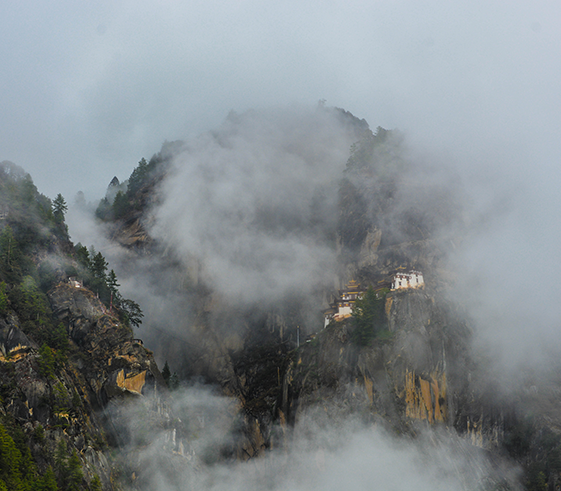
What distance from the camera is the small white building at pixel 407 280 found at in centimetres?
9525

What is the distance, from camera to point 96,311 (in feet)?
260

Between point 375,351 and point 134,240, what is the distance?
5416 centimetres

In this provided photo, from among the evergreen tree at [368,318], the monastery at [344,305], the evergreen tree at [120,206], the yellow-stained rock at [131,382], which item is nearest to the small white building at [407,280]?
the evergreen tree at [368,318]

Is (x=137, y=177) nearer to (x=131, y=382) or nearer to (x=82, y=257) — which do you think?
(x=82, y=257)

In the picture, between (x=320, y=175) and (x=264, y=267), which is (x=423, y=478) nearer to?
(x=264, y=267)

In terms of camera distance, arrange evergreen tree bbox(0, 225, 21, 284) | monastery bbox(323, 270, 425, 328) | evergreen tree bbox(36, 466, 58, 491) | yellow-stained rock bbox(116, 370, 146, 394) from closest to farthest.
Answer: evergreen tree bbox(36, 466, 58, 491)
evergreen tree bbox(0, 225, 21, 284)
yellow-stained rock bbox(116, 370, 146, 394)
monastery bbox(323, 270, 425, 328)

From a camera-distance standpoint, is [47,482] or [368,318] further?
[368,318]

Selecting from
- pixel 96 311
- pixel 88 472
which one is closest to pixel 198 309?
pixel 96 311

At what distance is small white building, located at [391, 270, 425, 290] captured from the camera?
313ft

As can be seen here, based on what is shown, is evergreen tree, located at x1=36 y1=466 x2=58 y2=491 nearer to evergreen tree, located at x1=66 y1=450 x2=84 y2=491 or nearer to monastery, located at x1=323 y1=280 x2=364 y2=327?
evergreen tree, located at x1=66 y1=450 x2=84 y2=491

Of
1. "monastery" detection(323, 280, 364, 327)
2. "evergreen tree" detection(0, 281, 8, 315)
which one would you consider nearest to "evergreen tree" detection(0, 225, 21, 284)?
"evergreen tree" detection(0, 281, 8, 315)

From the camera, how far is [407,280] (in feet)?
316

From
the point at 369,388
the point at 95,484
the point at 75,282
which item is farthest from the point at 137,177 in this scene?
the point at 95,484

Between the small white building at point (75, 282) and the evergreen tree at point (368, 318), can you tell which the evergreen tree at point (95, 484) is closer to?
the small white building at point (75, 282)
